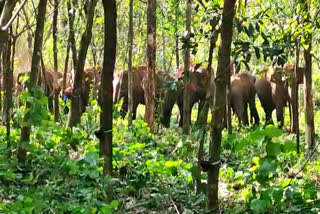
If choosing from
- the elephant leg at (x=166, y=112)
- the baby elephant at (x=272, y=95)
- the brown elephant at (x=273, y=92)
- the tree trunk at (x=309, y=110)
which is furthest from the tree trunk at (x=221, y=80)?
the baby elephant at (x=272, y=95)

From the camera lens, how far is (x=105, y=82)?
181 inches

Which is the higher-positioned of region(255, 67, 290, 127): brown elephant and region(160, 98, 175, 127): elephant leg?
region(255, 67, 290, 127): brown elephant

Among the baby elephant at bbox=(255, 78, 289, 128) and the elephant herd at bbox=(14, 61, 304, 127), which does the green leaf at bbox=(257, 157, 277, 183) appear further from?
the baby elephant at bbox=(255, 78, 289, 128)

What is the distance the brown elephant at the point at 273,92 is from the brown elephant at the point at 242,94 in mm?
233

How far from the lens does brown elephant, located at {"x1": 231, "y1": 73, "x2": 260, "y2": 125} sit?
1514 centimetres

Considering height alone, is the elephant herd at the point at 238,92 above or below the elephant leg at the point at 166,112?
above

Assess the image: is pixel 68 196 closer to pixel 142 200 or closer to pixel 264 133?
pixel 142 200

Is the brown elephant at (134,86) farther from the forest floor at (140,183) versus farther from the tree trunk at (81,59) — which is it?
the forest floor at (140,183)

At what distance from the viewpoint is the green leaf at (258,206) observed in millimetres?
4172

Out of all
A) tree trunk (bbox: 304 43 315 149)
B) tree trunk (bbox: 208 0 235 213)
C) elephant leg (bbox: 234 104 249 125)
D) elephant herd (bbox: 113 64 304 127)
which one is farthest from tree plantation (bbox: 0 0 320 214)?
elephant leg (bbox: 234 104 249 125)

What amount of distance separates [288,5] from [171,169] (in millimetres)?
4422

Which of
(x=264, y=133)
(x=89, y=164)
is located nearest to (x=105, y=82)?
(x=89, y=164)

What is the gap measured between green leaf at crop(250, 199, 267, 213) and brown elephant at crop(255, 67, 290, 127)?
9461 mm

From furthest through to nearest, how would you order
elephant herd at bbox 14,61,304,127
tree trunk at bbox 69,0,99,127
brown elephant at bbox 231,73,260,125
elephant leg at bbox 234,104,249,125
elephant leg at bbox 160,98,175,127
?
brown elephant at bbox 231,73,260,125, elephant leg at bbox 234,104,249,125, elephant herd at bbox 14,61,304,127, elephant leg at bbox 160,98,175,127, tree trunk at bbox 69,0,99,127
